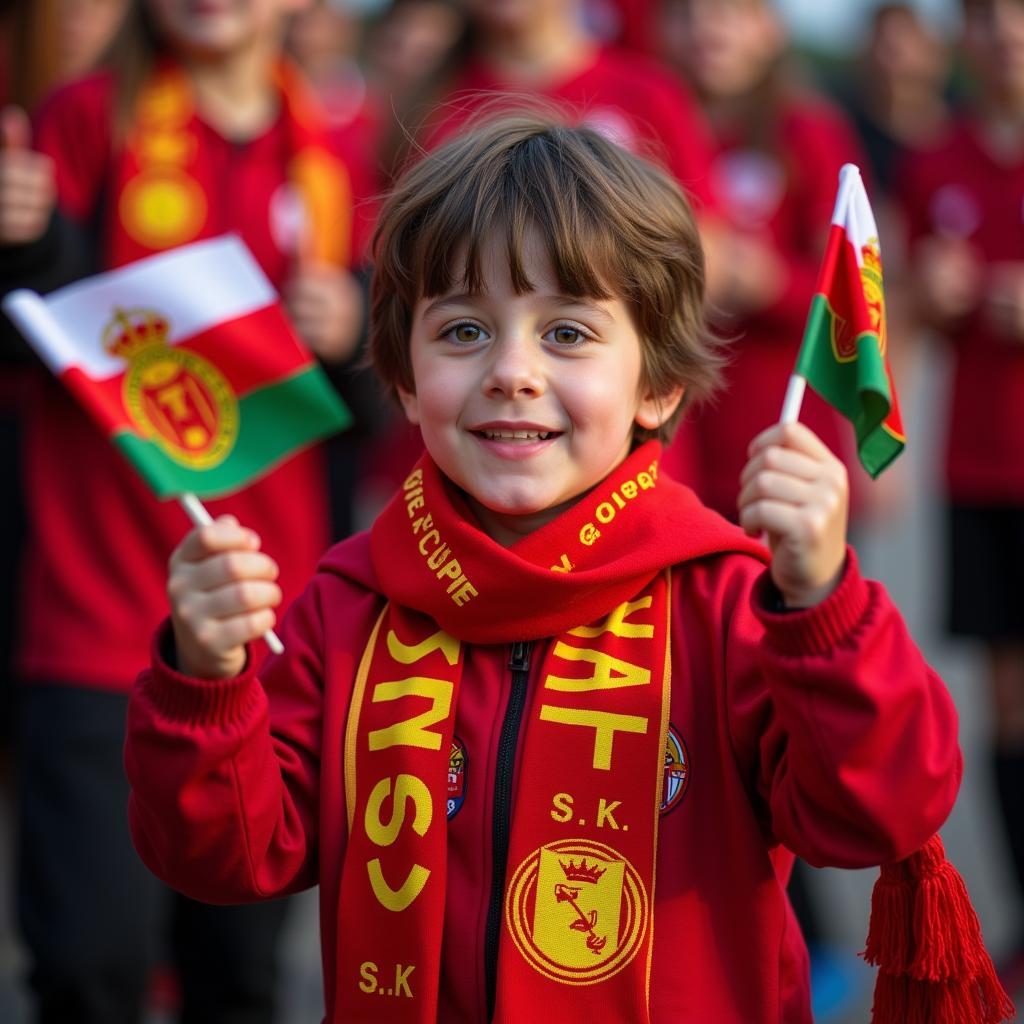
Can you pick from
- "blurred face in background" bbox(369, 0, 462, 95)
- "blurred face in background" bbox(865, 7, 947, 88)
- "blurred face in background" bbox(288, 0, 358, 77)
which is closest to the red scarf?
"blurred face in background" bbox(288, 0, 358, 77)

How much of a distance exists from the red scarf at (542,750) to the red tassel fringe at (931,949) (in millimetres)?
300

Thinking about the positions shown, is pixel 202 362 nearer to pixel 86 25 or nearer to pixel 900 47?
pixel 86 25

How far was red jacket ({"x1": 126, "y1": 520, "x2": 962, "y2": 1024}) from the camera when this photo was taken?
1.91 metres

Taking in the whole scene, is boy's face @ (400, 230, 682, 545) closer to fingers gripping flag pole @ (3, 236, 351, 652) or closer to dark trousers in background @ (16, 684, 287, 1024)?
fingers gripping flag pole @ (3, 236, 351, 652)

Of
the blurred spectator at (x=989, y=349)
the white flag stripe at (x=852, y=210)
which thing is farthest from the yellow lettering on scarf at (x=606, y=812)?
the blurred spectator at (x=989, y=349)

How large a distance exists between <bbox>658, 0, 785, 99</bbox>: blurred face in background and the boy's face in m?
3.24

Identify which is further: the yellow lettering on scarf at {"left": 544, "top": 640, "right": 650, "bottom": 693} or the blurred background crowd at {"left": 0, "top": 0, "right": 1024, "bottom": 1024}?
the blurred background crowd at {"left": 0, "top": 0, "right": 1024, "bottom": 1024}

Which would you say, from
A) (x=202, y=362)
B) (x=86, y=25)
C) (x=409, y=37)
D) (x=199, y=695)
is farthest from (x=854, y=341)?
(x=409, y=37)

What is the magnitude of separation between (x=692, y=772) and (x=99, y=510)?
1.69m

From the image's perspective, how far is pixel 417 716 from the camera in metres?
2.21

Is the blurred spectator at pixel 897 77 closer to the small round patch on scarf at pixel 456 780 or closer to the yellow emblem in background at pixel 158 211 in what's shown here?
the yellow emblem in background at pixel 158 211

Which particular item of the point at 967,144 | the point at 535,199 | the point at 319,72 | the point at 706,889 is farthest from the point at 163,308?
the point at 319,72

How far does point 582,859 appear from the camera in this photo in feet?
7.02

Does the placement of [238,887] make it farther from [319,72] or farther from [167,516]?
[319,72]
